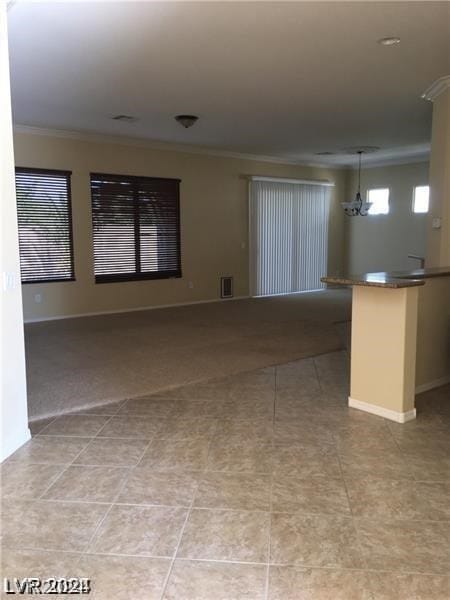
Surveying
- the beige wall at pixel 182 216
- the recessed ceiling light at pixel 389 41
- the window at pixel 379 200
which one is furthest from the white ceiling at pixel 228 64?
the window at pixel 379 200

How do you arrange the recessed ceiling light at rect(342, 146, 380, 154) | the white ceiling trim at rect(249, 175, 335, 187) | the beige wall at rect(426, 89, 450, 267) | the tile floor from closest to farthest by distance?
the tile floor < the beige wall at rect(426, 89, 450, 267) < the recessed ceiling light at rect(342, 146, 380, 154) < the white ceiling trim at rect(249, 175, 335, 187)

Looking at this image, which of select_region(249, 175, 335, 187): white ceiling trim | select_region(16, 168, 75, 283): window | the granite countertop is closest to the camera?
the granite countertop

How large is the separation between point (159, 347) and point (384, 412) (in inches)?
107

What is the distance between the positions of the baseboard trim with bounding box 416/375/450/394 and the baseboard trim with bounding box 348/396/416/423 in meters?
0.53

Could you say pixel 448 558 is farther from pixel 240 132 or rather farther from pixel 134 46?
pixel 240 132

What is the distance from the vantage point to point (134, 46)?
3.62 meters

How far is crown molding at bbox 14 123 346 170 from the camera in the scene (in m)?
6.51

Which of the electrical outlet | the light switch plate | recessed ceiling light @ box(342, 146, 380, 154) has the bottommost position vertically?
the electrical outlet

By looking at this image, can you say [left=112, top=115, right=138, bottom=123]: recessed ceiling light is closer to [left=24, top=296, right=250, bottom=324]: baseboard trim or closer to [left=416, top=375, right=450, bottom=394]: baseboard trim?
[left=24, top=296, right=250, bottom=324]: baseboard trim

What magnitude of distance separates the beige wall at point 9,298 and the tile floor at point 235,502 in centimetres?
19

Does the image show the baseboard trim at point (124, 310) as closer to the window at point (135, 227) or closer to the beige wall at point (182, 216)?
the beige wall at point (182, 216)

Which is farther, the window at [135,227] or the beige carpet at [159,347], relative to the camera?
the window at [135,227]

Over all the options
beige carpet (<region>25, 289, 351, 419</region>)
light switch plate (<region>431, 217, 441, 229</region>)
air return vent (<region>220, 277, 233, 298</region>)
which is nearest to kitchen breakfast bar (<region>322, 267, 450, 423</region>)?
light switch plate (<region>431, 217, 441, 229</region>)

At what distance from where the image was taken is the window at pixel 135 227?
7227 millimetres
